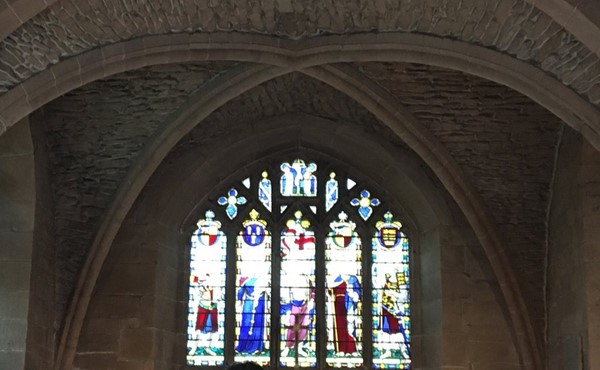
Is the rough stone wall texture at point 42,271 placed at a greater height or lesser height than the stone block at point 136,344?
greater

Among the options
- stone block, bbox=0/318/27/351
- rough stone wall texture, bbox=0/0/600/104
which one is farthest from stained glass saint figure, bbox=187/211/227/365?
rough stone wall texture, bbox=0/0/600/104

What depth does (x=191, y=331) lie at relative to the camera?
11.5 meters

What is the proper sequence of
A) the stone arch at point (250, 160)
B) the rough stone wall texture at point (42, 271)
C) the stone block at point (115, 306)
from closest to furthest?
the rough stone wall texture at point (42, 271), the stone block at point (115, 306), the stone arch at point (250, 160)

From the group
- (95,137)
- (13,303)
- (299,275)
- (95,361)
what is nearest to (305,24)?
(95,137)

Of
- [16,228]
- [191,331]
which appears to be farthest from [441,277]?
[16,228]

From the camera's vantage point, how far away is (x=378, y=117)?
10.5 meters

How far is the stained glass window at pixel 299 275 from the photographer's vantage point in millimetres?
11516

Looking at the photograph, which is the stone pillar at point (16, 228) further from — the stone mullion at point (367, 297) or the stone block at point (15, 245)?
the stone mullion at point (367, 297)

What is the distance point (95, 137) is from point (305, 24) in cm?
260

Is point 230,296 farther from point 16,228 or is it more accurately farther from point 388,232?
point 16,228

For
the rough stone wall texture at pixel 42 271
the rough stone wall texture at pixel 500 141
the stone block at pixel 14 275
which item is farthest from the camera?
the rough stone wall texture at pixel 500 141

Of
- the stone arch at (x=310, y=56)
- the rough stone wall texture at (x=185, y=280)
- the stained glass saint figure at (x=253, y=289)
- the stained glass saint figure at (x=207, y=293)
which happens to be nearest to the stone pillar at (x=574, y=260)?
the rough stone wall texture at (x=185, y=280)

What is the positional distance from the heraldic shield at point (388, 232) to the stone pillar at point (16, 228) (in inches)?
135

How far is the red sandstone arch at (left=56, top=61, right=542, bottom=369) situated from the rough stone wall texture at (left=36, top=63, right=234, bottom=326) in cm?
11
